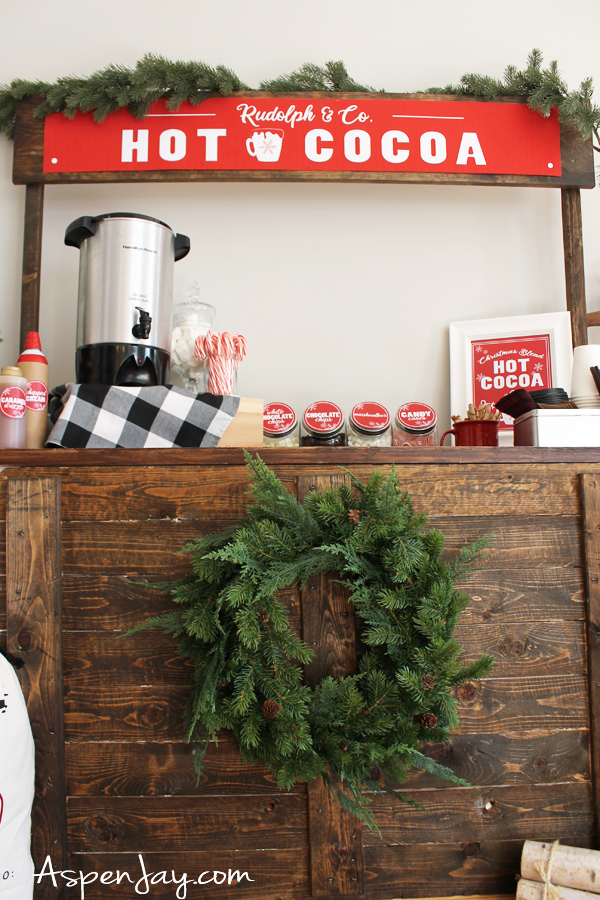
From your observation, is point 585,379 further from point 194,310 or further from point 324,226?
point 194,310

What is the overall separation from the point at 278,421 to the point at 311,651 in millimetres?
697

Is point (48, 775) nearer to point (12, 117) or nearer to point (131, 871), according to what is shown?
point (131, 871)

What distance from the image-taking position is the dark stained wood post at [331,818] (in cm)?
137

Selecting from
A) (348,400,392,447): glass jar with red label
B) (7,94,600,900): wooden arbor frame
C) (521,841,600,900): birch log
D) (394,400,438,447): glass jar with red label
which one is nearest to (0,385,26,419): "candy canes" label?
(7,94,600,900): wooden arbor frame

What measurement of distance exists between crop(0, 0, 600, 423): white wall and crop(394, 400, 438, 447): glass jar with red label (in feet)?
0.85

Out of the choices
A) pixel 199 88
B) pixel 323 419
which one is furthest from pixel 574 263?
pixel 199 88

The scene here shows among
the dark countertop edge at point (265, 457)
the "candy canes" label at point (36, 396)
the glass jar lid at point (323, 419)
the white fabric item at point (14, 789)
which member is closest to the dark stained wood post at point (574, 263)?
the dark countertop edge at point (265, 457)

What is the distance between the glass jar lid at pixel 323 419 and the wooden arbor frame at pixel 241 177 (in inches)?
31.1

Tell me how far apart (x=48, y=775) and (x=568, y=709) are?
1348 mm

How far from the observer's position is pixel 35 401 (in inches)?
58.3

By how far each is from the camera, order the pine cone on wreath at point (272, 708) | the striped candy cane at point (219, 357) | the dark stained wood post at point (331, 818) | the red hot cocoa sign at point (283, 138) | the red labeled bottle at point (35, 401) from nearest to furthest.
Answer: the pine cone on wreath at point (272, 708) → the dark stained wood post at point (331, 818) → the red labeled bottle at point (35, 401) → the striped candy cane at point (219, 357) → the red hot cocoa sign at point (283, 138)

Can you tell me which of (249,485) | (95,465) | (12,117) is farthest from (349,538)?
(12,117)

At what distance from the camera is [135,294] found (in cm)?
157

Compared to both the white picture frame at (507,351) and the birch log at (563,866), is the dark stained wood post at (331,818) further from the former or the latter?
the white picture frame at (507,351)
